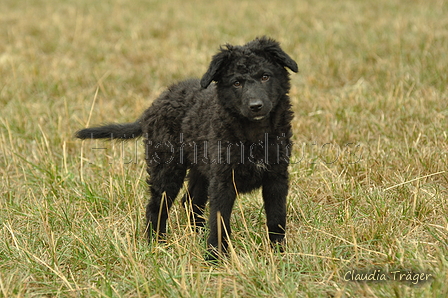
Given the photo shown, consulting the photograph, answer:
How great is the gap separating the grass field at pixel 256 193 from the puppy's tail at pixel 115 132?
39 cm

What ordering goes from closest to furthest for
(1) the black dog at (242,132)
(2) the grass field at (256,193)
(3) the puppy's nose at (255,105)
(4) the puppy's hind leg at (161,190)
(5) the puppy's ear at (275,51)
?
1. (2) the grass field at (256,193)
2. (3) the puppy's nose at (255,105)
3. (1) the black dog at (242,132)
4. (5) the puppy's ear at (275,51)
5. (4) the puppy's hind leg at (161,190)

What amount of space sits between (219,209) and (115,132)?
120 centimetres

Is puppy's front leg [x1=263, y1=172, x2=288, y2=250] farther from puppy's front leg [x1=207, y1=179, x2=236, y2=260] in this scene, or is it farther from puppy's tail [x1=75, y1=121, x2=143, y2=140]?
puppy's tail [x1=75, y1=121, x2=143, y2=140]

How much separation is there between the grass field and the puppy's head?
748 mm

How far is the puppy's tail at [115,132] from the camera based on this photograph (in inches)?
152

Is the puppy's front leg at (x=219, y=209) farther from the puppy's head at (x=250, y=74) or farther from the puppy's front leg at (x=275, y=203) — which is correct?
the puppy's head at (x=250, y=74)

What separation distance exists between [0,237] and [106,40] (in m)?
6.47

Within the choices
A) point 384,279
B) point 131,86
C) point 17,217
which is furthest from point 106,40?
point 384,279

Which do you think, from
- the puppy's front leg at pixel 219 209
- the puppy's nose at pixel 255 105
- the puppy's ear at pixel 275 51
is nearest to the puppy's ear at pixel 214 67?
the puppy's ear at pixel 275 51

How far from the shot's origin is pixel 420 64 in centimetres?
670

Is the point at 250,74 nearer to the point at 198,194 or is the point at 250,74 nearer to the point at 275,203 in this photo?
the point at 275,203

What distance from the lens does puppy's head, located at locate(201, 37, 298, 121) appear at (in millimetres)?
3168

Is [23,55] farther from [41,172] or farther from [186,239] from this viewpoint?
[186,239]

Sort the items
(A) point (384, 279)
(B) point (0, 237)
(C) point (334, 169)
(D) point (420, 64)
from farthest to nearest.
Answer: (D) point (420, 64) → (C) point (334, 169) → (B) point (0, 237) → (A) point (384, 279)
